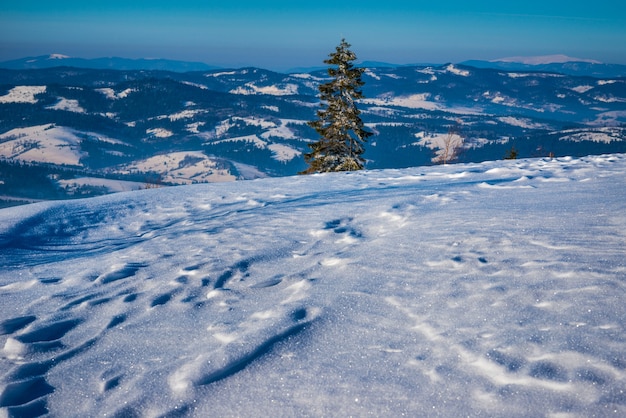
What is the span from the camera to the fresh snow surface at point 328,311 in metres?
2.81

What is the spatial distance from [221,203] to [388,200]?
3.45m

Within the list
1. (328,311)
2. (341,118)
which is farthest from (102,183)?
(328,311)

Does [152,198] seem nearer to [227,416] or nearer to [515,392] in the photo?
[227,416]

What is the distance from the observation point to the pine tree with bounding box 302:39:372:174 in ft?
98.2

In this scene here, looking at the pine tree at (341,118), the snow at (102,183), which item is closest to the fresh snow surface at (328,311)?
the pine tree at (341,118)

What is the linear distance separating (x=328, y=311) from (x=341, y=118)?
2716 centimetres

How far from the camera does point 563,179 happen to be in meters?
9.23

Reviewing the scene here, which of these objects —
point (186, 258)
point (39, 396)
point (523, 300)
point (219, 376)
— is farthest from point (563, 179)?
point (39, 396)

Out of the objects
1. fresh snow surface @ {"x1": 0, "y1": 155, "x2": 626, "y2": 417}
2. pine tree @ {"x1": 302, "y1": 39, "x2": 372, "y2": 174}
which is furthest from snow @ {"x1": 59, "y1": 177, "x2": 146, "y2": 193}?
fresh snow surface @ {"x1": 0, "y1": 155, "x2": 626, "y2": 417}

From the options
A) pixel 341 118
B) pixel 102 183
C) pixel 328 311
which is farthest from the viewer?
pixel 102 183

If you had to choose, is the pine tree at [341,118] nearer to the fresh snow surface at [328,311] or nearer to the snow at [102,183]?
the fresh snow surface at [328,311]

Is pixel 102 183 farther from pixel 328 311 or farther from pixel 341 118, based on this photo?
pixel 328 311

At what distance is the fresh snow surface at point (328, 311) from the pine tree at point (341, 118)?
75.1ft

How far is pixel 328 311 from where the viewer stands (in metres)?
3.97
